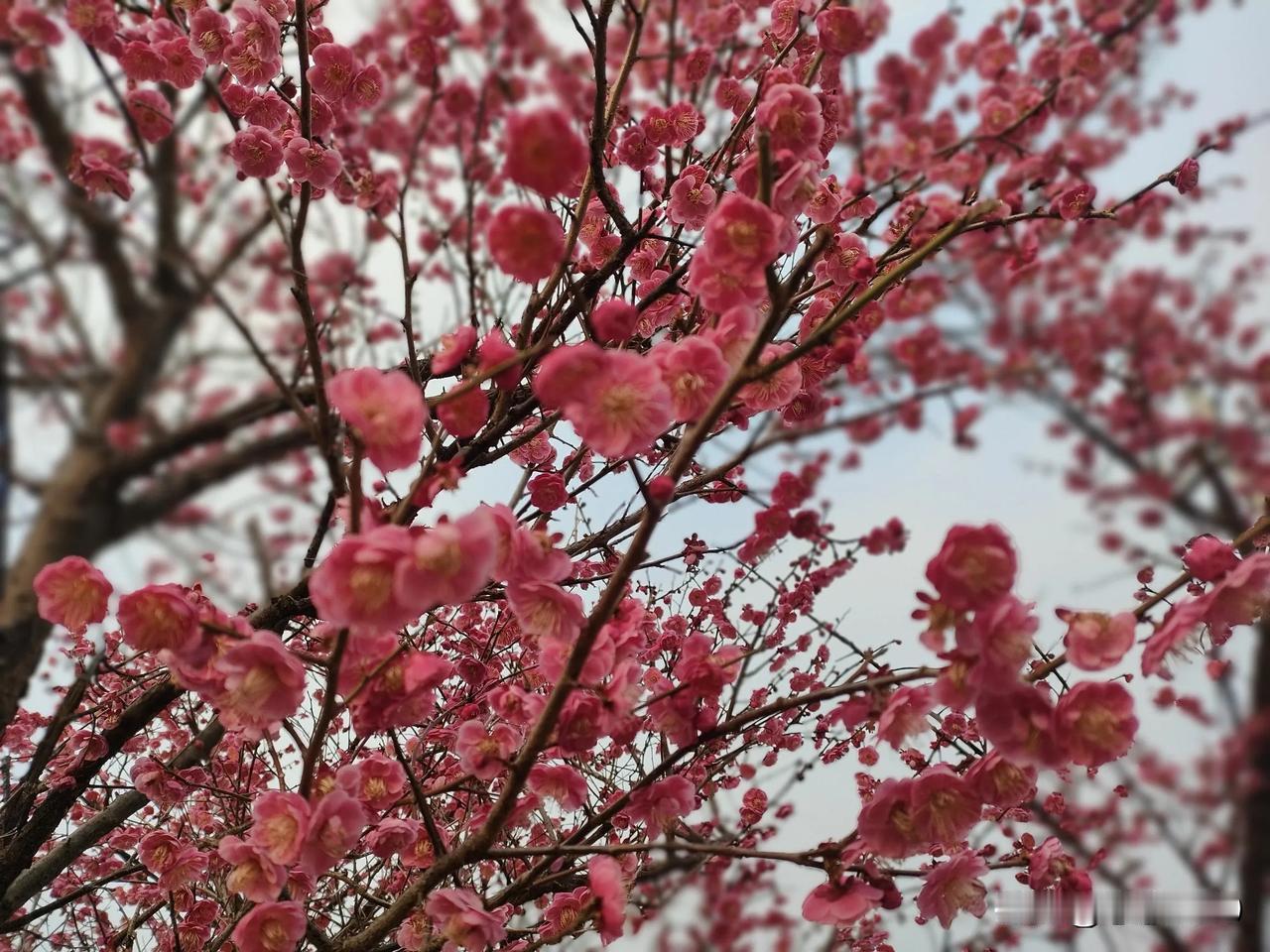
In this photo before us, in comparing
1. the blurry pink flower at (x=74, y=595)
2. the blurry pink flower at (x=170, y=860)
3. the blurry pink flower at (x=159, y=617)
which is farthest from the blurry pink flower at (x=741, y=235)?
the blurry pink flower at (x=170, y=860)

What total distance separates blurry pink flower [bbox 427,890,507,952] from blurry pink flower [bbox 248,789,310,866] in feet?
1.07

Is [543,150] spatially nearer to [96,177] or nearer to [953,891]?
[953,891]

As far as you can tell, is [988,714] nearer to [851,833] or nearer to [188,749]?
[851,833]

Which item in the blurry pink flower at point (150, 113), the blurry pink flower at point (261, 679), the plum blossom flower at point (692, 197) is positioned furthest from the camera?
the blurry pink flower at point (150, 113)

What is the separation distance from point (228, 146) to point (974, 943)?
4382 millimetres

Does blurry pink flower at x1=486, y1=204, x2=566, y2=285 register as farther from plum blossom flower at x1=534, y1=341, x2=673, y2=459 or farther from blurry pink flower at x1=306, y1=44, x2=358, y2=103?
blurry pink flower at x1=306, y1=44, x2=358, y2=103

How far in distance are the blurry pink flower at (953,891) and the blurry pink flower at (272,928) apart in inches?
54.2

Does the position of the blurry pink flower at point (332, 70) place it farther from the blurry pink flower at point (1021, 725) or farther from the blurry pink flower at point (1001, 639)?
the blurry pink flower at point (1021, 725)

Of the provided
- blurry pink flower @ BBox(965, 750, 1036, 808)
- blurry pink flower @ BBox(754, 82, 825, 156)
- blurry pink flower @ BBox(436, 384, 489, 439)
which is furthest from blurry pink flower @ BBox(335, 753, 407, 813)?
blurry pink flower @ BBox(754, 82, 825, 156)

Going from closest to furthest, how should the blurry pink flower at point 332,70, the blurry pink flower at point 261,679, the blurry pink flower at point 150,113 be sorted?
the blurry pink flower at point 261,679 → the blurry pink flower at point 332,70 → the blurry pink flower at point 150,113

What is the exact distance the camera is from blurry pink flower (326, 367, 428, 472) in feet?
4.14

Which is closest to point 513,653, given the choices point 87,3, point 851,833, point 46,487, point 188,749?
point 188,749

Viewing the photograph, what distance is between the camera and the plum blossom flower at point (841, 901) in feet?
5.13

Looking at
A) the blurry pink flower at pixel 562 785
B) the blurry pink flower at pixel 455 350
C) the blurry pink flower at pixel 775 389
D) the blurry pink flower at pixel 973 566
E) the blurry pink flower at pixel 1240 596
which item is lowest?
the blurry pink flower at pixel 562 785
